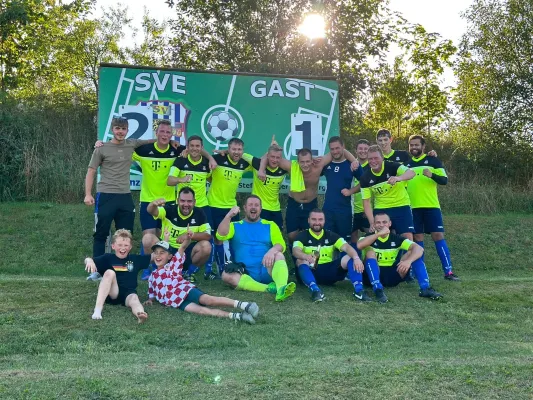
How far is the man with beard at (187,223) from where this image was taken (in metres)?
7.75

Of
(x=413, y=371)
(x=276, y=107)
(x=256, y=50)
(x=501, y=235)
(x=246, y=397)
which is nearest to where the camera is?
(x=246, y=397)

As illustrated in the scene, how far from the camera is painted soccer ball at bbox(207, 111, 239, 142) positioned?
10.8 m

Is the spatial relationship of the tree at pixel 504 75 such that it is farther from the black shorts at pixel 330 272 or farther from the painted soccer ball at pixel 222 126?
the black shorts at pixel 330 272

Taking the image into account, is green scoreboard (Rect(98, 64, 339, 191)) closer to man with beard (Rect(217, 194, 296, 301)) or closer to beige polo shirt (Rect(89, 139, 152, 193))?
beige polo shirt (Rect(89, 139, 152, 193))

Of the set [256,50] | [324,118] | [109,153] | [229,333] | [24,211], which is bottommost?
[229,333]

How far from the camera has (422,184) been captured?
29.5 feet

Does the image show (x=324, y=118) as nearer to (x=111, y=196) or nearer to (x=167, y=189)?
(x=167, y=189)

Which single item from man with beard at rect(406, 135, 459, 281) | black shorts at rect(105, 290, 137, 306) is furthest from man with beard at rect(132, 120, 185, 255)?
man with beard at rect(406, 135, 459, 281)

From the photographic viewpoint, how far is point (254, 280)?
766cm

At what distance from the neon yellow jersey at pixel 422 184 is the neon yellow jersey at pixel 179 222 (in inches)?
125

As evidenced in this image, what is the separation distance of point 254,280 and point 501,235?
6525mm

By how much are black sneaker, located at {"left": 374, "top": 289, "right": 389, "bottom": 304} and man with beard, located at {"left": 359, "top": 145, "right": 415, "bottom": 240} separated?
1.21 m

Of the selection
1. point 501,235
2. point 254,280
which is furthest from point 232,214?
point 501,235

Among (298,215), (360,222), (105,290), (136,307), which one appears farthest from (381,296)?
(105,290)
